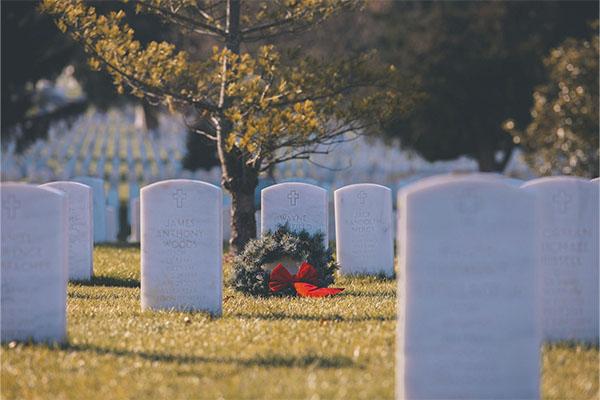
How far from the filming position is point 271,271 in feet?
39.8

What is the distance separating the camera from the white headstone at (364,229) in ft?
45.3

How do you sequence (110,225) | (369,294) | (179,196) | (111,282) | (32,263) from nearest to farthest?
1. (32,263)
2. (179,196)
3. (369,294)
4. (111,282)
5. (110,225)

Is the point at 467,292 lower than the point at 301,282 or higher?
higher

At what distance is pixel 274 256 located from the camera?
→ 12.3 m

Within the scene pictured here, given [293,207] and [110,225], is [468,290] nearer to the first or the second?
[293,207]

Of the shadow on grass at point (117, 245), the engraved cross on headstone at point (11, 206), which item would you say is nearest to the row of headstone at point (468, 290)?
the engraved cross on headstone at point (11, 206)

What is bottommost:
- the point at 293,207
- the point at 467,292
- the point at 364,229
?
the point at 467,292

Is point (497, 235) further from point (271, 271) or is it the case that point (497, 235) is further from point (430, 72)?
point (430, 72)

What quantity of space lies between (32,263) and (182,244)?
220 centimetres

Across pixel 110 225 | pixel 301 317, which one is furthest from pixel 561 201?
pixel 110 225

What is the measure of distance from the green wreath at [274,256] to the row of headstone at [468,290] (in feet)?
18.1

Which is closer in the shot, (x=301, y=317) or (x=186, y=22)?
(x=301, y=317)

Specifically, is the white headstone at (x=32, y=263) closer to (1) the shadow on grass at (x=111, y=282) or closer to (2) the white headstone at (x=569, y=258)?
(2) the white headstone at (x=569, y=258)

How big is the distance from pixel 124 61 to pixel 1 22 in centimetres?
1557
